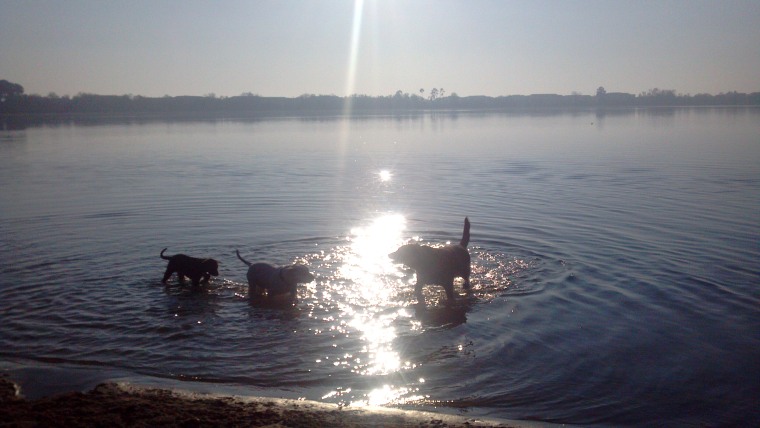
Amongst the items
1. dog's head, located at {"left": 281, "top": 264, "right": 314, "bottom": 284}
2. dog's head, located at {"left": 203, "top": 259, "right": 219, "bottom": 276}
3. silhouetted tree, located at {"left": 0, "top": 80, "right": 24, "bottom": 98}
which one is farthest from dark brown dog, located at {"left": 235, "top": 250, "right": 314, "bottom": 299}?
silhouetted tree, located at {"left": 0, "top": 80, "right": 24, "bottom": 98}

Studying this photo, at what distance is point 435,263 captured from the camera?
11.0 meters

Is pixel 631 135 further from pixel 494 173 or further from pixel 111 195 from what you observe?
pixel 111 195

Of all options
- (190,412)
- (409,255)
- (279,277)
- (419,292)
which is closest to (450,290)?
(419,292)

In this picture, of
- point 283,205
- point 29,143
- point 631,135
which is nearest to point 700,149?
point 631,135

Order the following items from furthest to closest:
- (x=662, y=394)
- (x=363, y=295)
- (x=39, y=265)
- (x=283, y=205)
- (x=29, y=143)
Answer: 1. (x=29, y=143)
2. (x=283, y=205)
3. (x=39, y=265)
4. (x=363, y=295)
5. (x=662, y=394)

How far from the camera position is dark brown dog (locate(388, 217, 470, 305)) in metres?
11.1

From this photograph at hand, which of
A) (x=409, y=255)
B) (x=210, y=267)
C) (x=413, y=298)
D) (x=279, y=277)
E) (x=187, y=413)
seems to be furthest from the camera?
(x=210, y=267)

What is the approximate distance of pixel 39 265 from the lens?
13.4 m

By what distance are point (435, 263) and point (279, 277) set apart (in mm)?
2658

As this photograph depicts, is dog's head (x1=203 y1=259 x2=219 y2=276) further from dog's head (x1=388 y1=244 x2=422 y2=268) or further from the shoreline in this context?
the shoreline

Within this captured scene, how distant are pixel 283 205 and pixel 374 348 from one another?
12.9m

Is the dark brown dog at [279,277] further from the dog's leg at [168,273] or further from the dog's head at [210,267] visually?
the dog's leg at [168,273]

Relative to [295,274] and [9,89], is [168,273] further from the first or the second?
[9,89]

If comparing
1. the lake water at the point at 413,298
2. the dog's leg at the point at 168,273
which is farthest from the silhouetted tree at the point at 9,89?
the dog's leg at the point at 168,273
